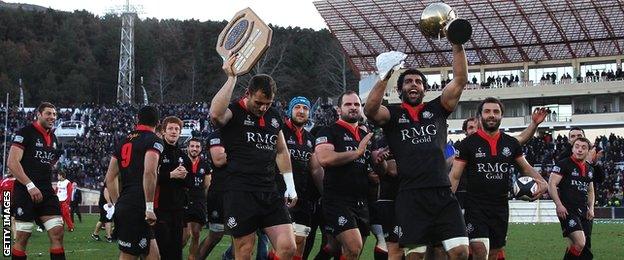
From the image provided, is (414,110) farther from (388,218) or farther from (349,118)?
(388,218)

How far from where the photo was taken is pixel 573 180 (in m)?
13.3

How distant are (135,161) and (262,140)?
1822 mm

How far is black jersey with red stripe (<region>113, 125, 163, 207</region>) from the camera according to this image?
32.1 ft

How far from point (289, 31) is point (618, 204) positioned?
271 feet

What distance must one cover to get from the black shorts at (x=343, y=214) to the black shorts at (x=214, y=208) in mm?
2208

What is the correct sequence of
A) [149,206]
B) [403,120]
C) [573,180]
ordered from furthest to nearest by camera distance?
[573,180] < [149,206] < [403,120]

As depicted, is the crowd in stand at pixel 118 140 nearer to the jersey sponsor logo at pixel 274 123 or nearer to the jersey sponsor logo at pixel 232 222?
the jersey sponsor logo at pixel 274 123

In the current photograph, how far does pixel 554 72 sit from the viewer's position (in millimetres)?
70500

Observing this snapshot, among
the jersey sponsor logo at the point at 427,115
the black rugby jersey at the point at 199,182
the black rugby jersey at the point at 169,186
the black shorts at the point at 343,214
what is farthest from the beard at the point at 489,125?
the black rugby jersey at the point at 199,182

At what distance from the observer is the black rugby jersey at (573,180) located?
43.3 feet

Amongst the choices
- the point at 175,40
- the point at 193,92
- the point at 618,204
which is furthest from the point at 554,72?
the point at 175,40

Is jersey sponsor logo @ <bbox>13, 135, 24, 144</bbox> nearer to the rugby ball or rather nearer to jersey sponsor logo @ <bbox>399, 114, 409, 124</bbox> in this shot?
jersey sponsor logo @ <bbox>399, 114, 409, 124</bbox>

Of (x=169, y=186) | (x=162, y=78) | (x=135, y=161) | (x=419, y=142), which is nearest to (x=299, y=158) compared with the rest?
(x=169, y=186)

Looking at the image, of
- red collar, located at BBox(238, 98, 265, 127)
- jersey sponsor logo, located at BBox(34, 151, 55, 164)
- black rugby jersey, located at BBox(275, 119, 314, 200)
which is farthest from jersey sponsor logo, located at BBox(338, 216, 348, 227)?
jersey sponsor logo, located at BBox(34, 151, 55, 164)
